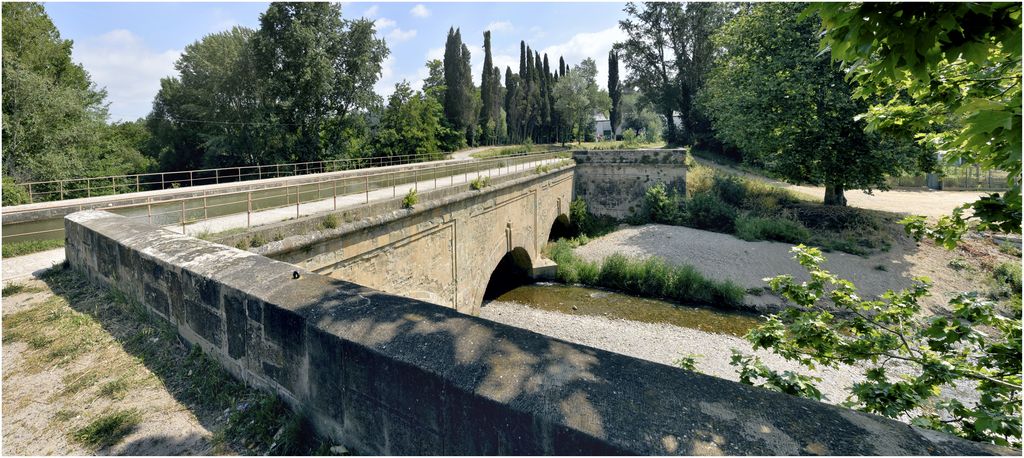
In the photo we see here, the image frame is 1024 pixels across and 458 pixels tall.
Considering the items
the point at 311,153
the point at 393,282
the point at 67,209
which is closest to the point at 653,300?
the point at 393,282

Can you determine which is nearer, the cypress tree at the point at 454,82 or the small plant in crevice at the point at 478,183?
the small plant in crevice at the point at 478,183

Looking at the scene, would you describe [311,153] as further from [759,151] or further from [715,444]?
[715,444]

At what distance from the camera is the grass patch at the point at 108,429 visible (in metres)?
2.71

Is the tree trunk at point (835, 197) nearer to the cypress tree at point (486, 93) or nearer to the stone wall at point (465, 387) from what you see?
the stone wall at point (465, 387)

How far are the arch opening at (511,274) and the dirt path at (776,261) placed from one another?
354 centimetres

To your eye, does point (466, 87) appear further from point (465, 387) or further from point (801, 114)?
point (465, 387)

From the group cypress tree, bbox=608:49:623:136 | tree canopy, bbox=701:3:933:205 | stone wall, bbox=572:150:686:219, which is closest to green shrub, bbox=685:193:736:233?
stone wall, bbox=572:150:686:219

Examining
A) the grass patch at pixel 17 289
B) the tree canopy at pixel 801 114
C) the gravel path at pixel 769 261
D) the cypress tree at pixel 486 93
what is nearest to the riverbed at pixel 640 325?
the gravel path at pixel 769 261

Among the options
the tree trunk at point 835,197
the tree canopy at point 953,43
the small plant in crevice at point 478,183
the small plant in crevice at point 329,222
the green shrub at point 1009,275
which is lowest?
the green shrub at point 1009,275

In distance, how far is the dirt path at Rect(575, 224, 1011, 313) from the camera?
16.0 m

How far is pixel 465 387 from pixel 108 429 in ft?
8.17

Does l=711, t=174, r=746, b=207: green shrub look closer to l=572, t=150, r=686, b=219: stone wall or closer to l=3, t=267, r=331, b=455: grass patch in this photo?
l=572, t=150, r=686, b=219: stone wall

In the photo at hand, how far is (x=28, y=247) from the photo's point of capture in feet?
29.9

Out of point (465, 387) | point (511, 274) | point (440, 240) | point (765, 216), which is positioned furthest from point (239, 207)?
point (765, 216)
